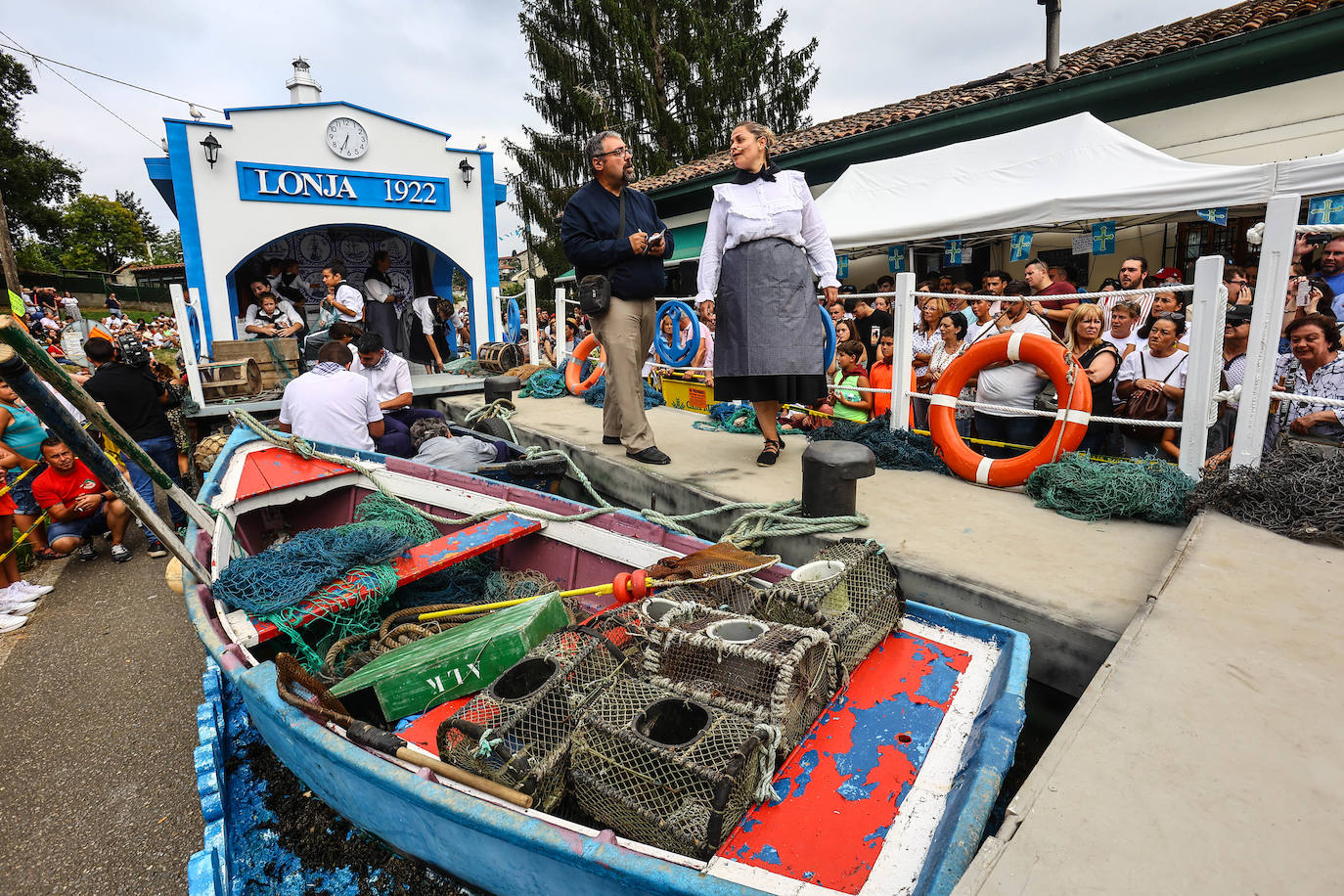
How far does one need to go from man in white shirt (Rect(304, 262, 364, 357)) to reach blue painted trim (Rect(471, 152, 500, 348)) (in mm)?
2470

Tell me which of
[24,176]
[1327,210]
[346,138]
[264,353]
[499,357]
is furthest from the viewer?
[24,176]

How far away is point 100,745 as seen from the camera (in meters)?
3.06

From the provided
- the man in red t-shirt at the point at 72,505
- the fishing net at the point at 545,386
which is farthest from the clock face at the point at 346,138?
the man in red t-shirt at the point at 72,505

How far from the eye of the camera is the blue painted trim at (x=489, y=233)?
10.6 m

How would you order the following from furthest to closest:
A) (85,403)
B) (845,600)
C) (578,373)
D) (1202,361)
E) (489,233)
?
(489,233), (578,373), (1202,361), (85,403), (845,600)

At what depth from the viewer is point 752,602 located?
2.16 metres

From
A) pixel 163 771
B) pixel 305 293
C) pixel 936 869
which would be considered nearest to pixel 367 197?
pixel 305 293

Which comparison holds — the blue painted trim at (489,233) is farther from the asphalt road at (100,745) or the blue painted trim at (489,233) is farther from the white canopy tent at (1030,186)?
the asphalt road at (100,745)

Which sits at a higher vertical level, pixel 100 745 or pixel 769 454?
pixel 769 454

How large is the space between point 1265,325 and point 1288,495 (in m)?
0.87

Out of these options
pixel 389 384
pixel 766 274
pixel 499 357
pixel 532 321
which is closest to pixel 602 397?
pixel 389 384

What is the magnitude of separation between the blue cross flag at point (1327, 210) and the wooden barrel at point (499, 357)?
828 cm

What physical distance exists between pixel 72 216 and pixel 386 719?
57.6m

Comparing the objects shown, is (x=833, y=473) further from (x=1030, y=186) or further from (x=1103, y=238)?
(x=1030, y=186)
